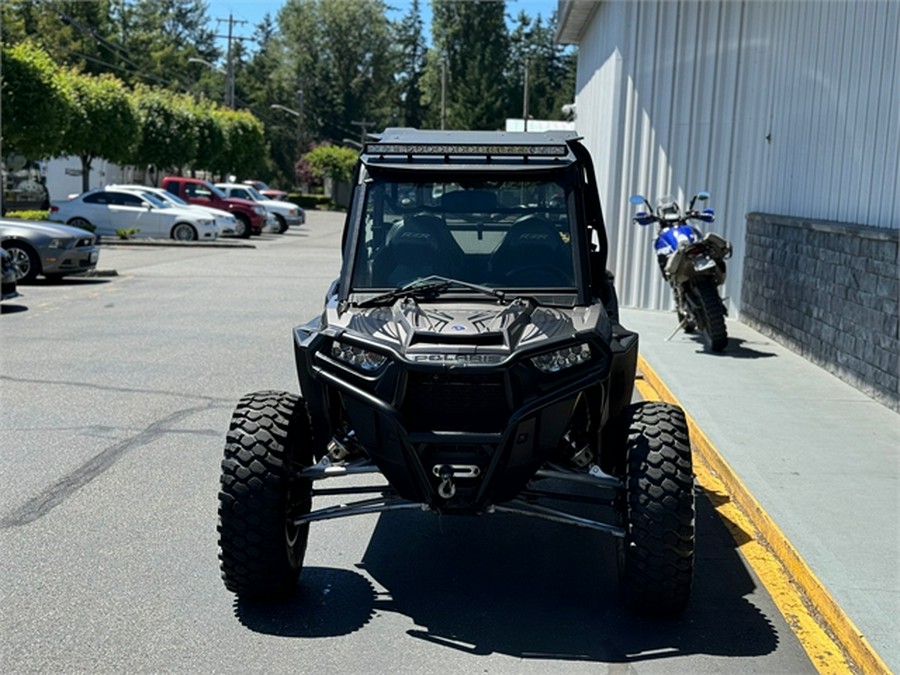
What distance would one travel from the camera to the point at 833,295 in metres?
11.6

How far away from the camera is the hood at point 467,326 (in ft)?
16.9

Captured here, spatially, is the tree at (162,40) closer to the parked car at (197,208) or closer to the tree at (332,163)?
the tree at (332,163)

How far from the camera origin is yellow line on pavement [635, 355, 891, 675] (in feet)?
16.4

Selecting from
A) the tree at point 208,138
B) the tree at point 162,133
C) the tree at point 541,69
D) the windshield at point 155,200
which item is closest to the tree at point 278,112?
the tree at point 541,69

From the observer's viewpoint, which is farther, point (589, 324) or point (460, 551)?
point (460, 551)

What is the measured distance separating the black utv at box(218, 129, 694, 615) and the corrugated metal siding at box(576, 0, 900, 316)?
7078mm

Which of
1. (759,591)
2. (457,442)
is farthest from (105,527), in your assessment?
(759,591)

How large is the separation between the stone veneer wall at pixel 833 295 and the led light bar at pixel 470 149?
15.3ft

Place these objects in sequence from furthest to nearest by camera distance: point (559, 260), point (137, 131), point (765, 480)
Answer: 1. point (137, 131)
2. point (765, 480)
3. point (559, 260)

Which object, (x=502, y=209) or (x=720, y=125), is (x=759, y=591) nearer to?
(x=502, y=209)

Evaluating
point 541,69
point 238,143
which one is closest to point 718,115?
point 238,143

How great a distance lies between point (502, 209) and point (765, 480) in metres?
2.69

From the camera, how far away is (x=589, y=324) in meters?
5.57

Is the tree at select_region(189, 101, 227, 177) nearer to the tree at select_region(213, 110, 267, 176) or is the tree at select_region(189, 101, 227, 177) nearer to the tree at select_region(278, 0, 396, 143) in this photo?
the tree at select_region(213, 110, 267, 176)
